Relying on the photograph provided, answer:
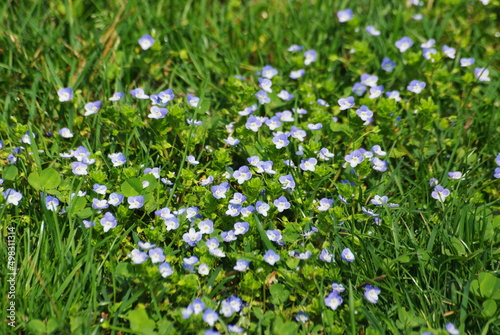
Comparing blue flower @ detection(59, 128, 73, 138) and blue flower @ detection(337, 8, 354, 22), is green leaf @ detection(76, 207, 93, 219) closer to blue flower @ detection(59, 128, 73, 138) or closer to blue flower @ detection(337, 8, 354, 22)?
blue flower @ detection(59, 128, 73, 138)

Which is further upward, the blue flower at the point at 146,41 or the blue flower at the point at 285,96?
the blue flower at the point at 146,41

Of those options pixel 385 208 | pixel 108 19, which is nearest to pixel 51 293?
A: pixel 385 208

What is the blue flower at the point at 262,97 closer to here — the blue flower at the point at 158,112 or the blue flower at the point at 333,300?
the blue flower at the point at 158,112

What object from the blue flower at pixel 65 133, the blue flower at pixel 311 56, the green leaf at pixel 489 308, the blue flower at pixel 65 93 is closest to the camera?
the green leaf at pixel 489 308

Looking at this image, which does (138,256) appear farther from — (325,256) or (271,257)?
(325,256)

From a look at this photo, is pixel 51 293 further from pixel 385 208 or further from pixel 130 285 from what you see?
pixel 385 208

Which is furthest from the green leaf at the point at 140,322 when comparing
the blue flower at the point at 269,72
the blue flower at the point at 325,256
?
the blue flower at the point at 269,72
